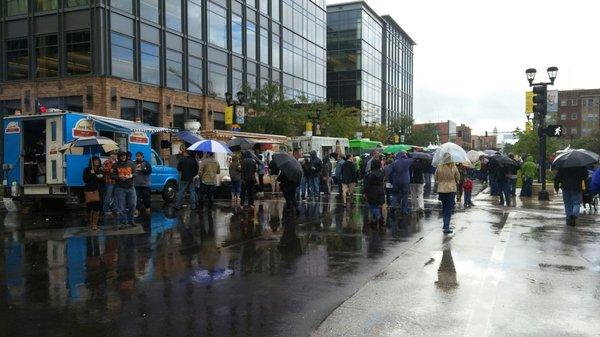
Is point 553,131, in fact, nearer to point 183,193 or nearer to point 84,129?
point 183,193

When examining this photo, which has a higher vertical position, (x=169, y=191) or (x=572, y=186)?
(x=572, y=186)

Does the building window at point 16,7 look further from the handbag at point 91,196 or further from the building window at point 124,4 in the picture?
the handbag at point 91,196

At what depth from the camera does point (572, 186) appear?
38.4 feet

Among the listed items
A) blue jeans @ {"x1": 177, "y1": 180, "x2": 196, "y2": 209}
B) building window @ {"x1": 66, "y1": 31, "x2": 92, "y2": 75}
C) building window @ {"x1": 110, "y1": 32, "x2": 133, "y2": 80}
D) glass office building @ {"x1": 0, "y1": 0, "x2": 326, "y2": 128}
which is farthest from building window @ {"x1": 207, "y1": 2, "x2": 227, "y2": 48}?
blue jeans @ {"x1": 177, "y1": 180, "x2": 196, "y2": 209}

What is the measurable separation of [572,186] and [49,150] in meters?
12.8

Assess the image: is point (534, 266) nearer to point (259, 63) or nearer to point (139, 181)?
point (139, 181)

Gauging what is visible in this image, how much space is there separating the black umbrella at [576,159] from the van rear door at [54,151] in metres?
12.2

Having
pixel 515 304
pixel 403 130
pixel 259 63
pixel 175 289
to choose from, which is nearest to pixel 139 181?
pixel 175 289

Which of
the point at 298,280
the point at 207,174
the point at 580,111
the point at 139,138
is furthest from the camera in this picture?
the point at 580,111

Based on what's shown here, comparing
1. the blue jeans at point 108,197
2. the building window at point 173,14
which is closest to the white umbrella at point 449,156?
the blue jeans at point 108,197

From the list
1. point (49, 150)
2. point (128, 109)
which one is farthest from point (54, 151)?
point (128, 109)

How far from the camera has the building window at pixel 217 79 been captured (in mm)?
36438

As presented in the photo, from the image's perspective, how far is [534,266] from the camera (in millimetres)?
7613

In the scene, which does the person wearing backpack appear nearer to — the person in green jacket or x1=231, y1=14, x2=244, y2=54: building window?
the person in green jacket
